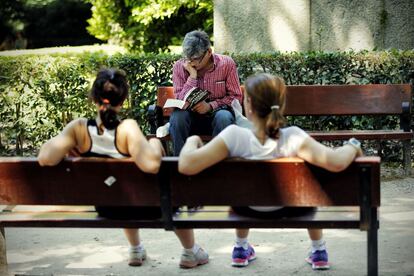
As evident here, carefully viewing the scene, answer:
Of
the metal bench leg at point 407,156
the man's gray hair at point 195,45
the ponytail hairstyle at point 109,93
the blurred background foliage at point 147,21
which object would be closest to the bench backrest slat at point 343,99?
the metal bench leg at point 407,156

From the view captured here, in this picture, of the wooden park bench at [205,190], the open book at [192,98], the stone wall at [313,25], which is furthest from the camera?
the stone wall at [313,25]

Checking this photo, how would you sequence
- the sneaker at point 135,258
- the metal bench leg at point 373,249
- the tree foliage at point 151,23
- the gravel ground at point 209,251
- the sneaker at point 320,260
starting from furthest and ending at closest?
the tree foliage at point 151,23
the sneaker at point 135,258
the gravel ground at point 209,251
the sneaker at point 320,260
the metal bench leg at point 373,249

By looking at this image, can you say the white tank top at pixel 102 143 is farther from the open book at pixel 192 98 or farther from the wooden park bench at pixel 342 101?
the wooden park bench at pixel 342 101

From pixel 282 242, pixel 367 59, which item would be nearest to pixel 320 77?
pixel 367 59

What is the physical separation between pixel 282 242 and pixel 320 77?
11.6ft

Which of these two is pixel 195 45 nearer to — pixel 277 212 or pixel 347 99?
pixel 347 99

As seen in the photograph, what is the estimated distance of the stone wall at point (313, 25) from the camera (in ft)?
37.6

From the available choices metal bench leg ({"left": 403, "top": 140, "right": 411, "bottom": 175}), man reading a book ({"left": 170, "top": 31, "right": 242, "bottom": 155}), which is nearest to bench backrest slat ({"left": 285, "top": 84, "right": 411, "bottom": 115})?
metal bench leg ({"left": 403, "top": 140, "right": 411, "bottom": 175})

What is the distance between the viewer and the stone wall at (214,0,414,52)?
37.6 feet

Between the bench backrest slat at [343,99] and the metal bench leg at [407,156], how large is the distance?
327mm

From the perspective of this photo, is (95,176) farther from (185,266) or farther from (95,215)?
(185,266)

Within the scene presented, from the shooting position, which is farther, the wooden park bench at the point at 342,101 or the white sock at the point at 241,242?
the wooden park bench at the point at 342,101

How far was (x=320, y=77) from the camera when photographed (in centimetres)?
898

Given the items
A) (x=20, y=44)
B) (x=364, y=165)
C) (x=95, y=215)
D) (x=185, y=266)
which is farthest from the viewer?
(x=20, y=44)
